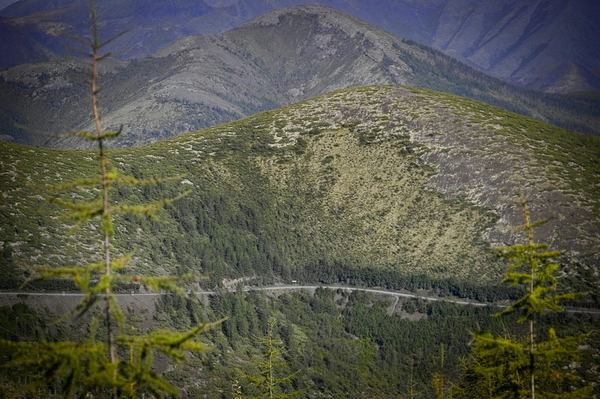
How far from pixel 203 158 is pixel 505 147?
101m

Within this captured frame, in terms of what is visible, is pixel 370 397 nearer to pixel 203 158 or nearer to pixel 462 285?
pixel 462 285

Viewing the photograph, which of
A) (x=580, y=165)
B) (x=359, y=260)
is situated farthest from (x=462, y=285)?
(x=580, y=165)

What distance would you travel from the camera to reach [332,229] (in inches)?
7067

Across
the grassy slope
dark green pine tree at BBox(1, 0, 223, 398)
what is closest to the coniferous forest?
the grassy slope

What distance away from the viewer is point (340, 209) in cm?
18500

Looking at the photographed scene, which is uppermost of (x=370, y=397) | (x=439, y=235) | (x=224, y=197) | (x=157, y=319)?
(x=224, y=197)

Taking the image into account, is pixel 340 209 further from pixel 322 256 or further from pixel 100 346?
pixel 100 346

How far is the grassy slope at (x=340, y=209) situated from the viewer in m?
149

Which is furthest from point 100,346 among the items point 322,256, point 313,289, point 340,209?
point 340,209

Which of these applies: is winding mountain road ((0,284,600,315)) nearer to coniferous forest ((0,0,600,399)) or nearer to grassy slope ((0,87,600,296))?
coniferous forest ((0,0,600,399))

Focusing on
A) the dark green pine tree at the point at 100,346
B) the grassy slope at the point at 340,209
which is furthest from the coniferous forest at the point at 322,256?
the dark green pine tree at the point at 100,346

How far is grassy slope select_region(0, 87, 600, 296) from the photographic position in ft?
489

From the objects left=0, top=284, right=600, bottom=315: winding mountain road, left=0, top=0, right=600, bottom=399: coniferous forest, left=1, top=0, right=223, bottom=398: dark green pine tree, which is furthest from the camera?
left=0, top=0, right=600, bottom=399: coniferous forest

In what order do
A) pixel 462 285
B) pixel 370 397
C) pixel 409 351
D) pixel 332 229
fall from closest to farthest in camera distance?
pixel 370 397 < pixel 409 351 < pixel 462 285 < pixel 332 229
